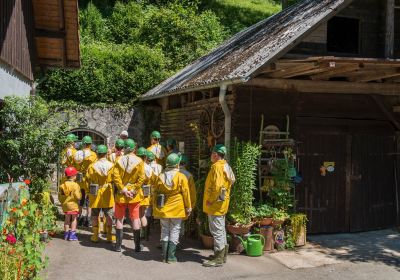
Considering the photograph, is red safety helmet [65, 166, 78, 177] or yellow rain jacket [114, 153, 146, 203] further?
red safety helmet [65, 166, 78, 177]

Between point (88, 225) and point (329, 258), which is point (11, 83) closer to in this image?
point (88, 225)

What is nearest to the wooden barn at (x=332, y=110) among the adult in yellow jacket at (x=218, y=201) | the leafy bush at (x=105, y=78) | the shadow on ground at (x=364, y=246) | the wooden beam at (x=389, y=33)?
the wooden beam at (x=389, y=33)

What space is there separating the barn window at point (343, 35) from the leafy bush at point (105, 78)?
7420mm

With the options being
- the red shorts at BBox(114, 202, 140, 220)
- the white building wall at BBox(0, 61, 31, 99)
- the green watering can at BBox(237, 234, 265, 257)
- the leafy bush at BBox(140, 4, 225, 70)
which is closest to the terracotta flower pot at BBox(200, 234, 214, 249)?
the green watering can at BBox(237, 234, 265, 257)

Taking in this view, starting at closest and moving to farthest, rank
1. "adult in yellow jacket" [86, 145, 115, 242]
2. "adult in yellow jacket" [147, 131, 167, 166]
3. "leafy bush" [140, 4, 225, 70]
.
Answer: "adult in yellow jacket" [86, 145, 115, 242], "adult in yellow jacket" [147, 131, 167, 166], "leafy bush" [140, 4, 225, 70]

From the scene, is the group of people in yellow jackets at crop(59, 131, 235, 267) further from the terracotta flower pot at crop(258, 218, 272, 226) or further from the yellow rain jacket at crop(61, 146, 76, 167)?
the terracotta flower pot at crop(258, 218, 272, 226)

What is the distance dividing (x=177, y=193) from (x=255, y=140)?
240 centimetres

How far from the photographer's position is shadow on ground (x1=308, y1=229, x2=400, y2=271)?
8633mm

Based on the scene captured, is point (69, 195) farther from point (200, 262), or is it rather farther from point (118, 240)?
point (200, 262)

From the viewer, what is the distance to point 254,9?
36062mm

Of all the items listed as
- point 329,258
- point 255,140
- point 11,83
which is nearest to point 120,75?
point 11,83

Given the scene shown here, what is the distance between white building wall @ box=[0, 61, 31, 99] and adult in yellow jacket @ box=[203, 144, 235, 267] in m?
4.30

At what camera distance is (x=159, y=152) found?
10648 millimetres

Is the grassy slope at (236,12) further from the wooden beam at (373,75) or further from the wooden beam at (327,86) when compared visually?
the wooden beam at (373,75)
